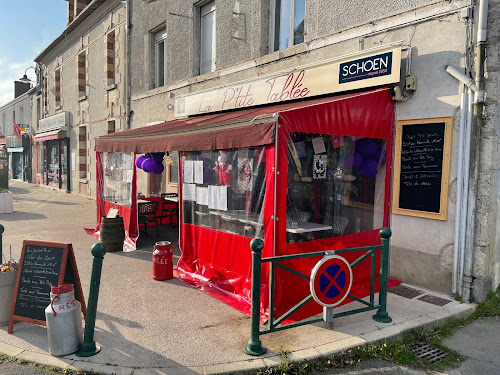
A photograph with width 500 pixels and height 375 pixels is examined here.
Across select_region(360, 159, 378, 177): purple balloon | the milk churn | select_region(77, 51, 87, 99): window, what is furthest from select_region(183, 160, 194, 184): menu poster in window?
select_region(77, 51, 87, 99): window

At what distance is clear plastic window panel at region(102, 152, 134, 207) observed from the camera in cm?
786

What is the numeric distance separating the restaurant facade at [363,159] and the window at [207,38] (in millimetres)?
3232

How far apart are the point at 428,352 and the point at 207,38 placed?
8147 millimetres

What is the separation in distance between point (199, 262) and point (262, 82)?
3.50 meters

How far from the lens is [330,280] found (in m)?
3.66

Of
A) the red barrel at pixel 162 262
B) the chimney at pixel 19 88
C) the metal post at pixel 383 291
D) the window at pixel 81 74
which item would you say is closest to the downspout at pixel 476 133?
the metal post at pixel 383 291

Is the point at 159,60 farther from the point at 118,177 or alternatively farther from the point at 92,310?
the point at 92,310

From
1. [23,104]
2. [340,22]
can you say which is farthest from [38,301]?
[23,104]

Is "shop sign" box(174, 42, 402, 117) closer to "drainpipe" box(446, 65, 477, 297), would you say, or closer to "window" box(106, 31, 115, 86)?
"drainpipe" box(446, 65, 477, 297)

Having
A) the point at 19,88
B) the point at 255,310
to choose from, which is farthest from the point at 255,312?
the point at 19,88

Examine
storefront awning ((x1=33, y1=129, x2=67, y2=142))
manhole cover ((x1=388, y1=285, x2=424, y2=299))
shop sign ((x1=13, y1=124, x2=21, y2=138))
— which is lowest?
manhole cover ((x1=388, y1=285, x2=424, y2=299))

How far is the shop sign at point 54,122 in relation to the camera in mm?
18119

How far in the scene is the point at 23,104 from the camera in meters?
26.4

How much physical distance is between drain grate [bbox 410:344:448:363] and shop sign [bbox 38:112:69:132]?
18.0 m
